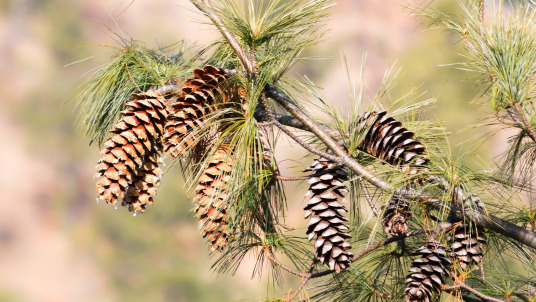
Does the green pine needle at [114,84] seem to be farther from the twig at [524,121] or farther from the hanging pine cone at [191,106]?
the twig at [524,121]

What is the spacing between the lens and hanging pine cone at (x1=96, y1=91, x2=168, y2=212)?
24.6 inches

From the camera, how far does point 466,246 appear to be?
635mm

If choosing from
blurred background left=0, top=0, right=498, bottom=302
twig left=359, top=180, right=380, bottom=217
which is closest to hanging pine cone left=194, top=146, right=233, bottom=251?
twig left=359, top=180, right=380, bottom=217

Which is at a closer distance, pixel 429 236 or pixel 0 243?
pixel 429 236

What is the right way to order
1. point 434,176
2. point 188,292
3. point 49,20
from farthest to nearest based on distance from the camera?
point 49,20 → point 188,292 → point 434,176

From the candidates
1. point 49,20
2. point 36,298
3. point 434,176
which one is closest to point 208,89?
point 434,176

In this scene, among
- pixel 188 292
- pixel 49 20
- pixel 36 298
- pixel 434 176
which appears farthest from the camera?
pixel 49 20

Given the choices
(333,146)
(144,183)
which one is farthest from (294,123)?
(144,183)

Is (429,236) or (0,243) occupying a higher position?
(0,243)

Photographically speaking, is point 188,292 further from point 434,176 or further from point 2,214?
point 434,176

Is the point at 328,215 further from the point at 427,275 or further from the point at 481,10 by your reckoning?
the point at 481,10

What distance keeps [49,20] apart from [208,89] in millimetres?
10105

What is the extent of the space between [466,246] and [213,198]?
27 centimetres

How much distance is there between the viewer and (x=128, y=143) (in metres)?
0.64
